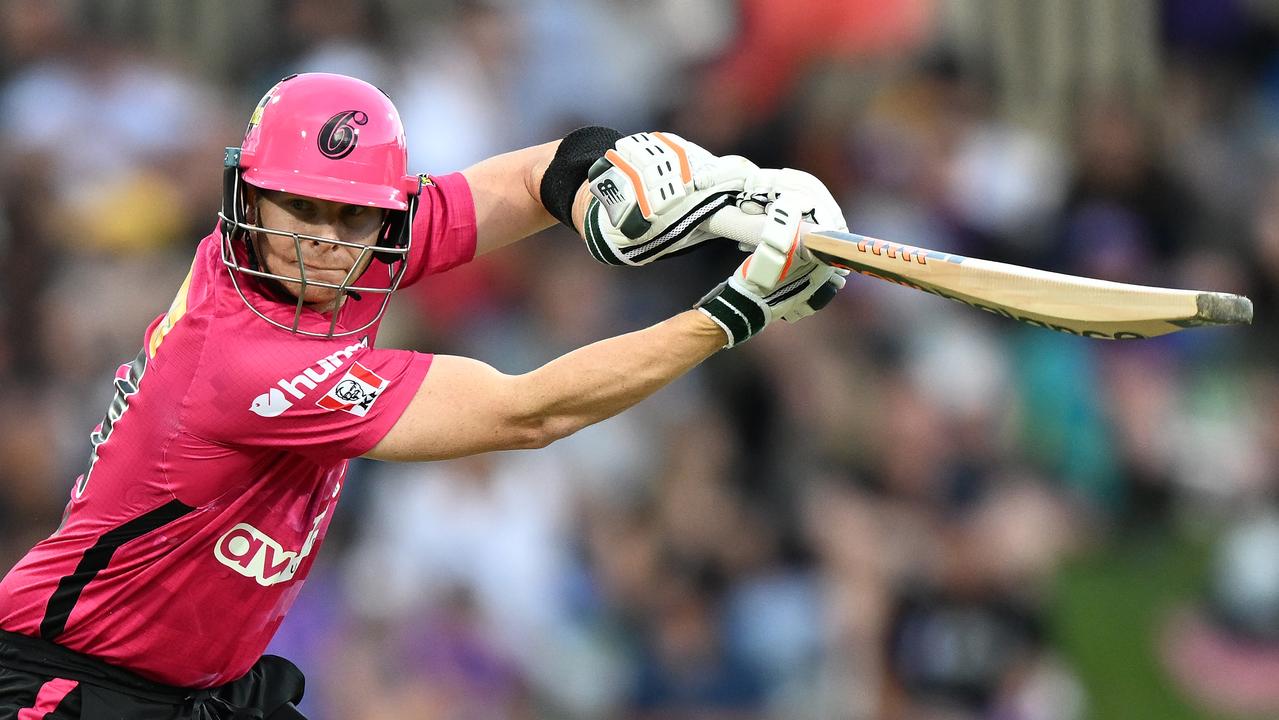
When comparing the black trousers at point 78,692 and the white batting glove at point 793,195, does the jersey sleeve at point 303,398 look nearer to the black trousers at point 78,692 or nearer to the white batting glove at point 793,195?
the black trousers at point 78,692

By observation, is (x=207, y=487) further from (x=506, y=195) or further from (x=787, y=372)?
(x=787, y=372)

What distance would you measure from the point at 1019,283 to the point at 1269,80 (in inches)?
225

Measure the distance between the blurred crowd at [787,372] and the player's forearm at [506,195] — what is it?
322cm

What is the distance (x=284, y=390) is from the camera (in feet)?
12.9

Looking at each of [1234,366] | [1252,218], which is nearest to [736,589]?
[1234,366]

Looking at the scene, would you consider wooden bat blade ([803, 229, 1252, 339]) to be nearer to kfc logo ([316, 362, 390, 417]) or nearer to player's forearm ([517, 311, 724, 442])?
player's forearm ([517, 311, 724, 442])

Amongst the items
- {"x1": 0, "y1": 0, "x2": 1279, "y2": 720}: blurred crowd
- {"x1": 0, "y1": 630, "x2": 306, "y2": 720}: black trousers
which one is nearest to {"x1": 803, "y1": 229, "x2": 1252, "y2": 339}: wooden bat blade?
{"x1": 0, "y1": 630, "x2": 306, "y2": 720}: black trousers

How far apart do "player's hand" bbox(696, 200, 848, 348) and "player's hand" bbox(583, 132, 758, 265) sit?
0.25m

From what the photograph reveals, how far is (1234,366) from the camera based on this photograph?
314 inches

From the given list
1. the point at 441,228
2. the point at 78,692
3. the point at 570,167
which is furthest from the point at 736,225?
the point at 78,692

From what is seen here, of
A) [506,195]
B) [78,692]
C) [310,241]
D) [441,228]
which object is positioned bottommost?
[78,692]

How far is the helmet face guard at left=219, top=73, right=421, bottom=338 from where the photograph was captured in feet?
13.3

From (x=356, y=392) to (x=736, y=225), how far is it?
0.99m

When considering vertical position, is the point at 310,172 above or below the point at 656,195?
below
